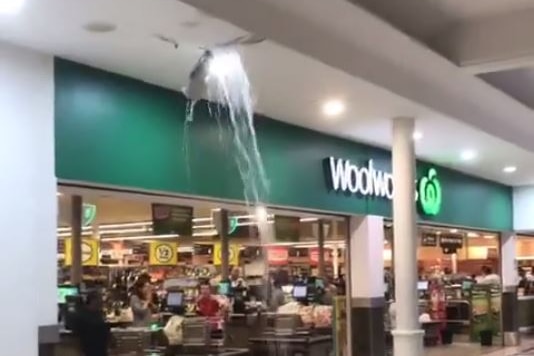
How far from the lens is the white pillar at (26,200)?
5953mm

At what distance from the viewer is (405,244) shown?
939 centimetres

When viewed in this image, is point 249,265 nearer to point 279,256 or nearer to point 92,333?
point 279,256

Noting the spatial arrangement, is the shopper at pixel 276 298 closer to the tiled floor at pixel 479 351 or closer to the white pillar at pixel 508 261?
the tiled floor at pixel 479 351

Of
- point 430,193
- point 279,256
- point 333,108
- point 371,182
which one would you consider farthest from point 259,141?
point 279,256

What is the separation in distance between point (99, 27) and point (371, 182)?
234 inches

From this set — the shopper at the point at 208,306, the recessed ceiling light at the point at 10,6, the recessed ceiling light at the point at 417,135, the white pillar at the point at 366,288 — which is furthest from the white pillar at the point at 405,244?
the shopper at the point at 208,306

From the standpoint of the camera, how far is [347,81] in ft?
24.3

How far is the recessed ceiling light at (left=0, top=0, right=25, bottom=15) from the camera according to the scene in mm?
5219

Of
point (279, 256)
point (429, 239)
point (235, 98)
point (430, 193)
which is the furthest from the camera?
point (279, 256)

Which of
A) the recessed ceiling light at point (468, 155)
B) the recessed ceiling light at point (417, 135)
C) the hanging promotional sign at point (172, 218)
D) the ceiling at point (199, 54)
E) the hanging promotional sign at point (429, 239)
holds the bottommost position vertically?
the hanging promotional sign at point (429, 239)

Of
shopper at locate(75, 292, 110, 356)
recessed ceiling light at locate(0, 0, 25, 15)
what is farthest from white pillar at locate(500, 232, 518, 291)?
recessed ceiling light at locate(0, 0, 25, 15)

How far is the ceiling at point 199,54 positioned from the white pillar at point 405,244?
0.29 metres

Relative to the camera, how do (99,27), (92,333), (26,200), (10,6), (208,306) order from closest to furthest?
(10,6) → (99,27) → (26,200) → (92,333) → (208,306)

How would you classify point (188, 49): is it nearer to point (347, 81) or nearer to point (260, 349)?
point (347, 81)
